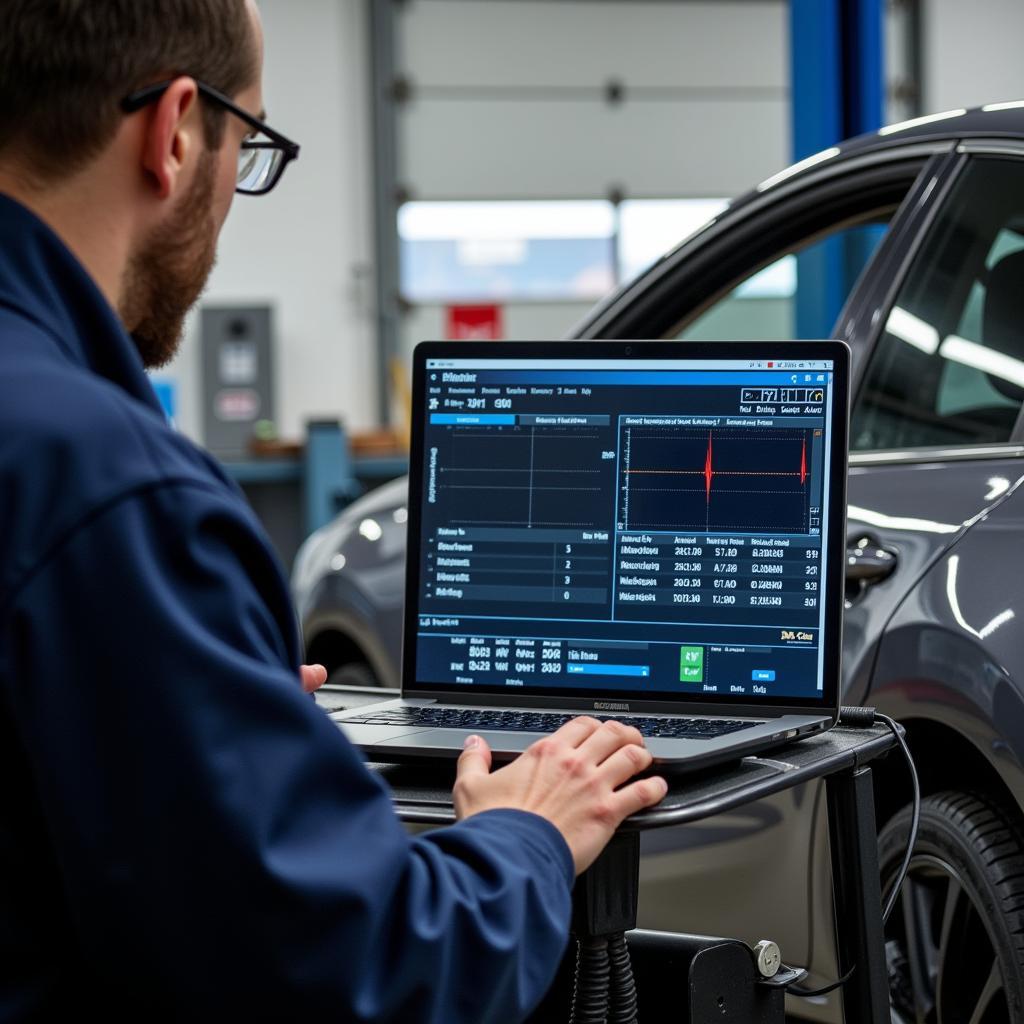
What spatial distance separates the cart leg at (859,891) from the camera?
178cm

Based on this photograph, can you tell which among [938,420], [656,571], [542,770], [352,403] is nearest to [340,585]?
[938,420]

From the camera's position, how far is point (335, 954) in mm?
1089

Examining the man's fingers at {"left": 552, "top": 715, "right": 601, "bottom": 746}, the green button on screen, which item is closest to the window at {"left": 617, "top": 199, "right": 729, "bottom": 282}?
the green button on screen

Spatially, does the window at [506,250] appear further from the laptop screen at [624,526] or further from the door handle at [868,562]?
the laptop screen at [624,526]

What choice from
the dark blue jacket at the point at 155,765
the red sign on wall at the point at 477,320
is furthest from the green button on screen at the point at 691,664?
the red sign on wall at the point at 477,320

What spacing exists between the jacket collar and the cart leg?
0.93m

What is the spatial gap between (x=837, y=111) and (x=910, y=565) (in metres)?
2.77

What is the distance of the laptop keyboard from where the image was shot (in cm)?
170

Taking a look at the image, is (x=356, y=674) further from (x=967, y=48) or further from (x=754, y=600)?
(x=967, y=48)

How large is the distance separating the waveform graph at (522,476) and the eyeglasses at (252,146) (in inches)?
18.7

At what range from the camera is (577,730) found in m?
1.51

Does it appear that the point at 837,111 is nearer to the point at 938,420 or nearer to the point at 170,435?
the point at 938,420

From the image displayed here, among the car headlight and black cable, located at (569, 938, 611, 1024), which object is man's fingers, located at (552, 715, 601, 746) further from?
the car headlight

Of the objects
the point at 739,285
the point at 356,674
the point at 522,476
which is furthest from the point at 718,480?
the point at 356,674
